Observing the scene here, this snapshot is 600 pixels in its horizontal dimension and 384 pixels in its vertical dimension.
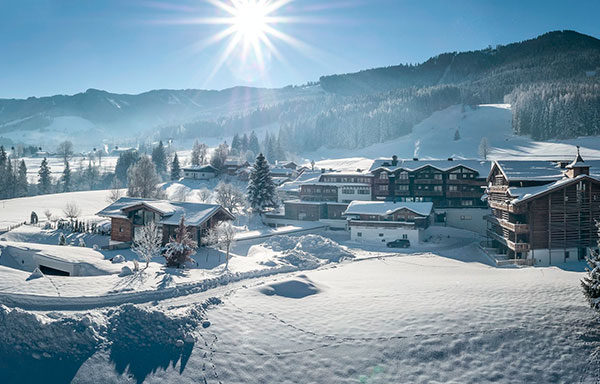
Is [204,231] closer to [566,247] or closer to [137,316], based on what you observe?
[137,316]

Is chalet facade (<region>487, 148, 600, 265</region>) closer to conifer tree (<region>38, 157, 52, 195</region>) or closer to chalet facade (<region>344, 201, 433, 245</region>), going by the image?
chalet facade (<region>344, 201, 433, 245</region>)

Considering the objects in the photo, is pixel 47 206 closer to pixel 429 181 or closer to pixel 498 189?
pixel 429 181

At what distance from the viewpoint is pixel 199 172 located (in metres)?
106

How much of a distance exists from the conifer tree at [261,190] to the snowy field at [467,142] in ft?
244

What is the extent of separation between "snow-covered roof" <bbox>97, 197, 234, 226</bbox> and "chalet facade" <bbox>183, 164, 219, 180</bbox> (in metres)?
62.2

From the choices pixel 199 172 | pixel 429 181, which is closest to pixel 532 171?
pixel 429 181

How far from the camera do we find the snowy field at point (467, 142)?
109 metres

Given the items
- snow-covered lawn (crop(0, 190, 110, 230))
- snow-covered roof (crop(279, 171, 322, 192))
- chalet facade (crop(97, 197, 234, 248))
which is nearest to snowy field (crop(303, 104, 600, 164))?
snow-covered roof (crop(279, 171, 322, 192))

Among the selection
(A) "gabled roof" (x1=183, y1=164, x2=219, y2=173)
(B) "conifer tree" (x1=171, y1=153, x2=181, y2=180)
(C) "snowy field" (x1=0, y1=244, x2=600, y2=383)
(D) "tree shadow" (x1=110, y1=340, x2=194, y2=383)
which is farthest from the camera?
(B) "conifer tree" (x1=171, y1=153, x2=181, y2=180)

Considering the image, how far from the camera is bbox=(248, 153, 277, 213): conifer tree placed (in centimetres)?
6247

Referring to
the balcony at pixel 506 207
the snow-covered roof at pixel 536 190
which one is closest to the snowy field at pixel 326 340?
the snow-covered roof at pixel 536 190

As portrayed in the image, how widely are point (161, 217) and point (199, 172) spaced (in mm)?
66429

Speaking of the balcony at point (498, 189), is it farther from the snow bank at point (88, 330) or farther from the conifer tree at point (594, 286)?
the snow bank at point (88, 330)

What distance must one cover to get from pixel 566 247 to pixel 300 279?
26.0 meters
